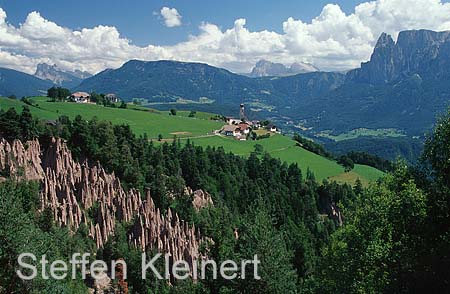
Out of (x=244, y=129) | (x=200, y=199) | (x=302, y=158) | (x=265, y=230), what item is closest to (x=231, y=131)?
(x=244, y=129)

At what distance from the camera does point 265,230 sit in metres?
30.5

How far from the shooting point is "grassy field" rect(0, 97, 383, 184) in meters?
141

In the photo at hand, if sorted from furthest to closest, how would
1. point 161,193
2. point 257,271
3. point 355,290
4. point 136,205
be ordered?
point 161,193 → point 136,205 → point 257,271 → point 355,290

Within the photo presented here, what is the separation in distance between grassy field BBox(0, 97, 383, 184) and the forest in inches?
1775

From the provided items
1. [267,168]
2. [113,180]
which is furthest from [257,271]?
[267,168]

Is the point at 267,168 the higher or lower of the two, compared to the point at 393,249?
lower

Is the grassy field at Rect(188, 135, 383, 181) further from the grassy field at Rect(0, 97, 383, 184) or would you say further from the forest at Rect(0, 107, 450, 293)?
the forest at Rect(0, 107, 450, 293)

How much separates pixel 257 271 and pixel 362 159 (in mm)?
157679

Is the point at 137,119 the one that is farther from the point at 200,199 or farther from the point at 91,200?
the point at 91,200

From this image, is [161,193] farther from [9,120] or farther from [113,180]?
[9,120]

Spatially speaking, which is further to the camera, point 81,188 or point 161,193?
point 161,193

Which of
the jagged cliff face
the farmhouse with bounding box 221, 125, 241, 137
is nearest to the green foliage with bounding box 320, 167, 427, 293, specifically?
the jagged cliff face

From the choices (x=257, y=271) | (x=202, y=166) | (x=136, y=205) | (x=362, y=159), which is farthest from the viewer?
(x=362, y=159)

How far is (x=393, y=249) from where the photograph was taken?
1054 inches
